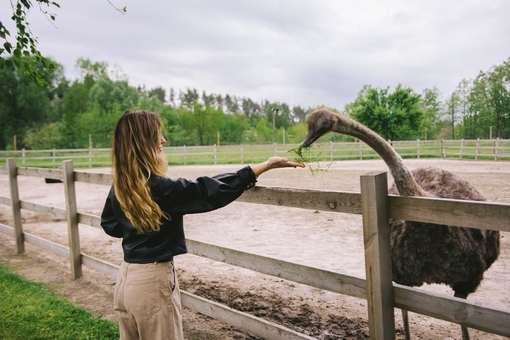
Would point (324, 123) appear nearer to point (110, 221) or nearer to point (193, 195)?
point (193, 195)

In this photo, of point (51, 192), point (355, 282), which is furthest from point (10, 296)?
point (51, 192)

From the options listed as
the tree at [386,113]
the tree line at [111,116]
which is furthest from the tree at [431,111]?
the tree at [386,113]

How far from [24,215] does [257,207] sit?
536 cm

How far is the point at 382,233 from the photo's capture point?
212cm

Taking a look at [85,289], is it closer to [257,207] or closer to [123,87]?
[257,207]

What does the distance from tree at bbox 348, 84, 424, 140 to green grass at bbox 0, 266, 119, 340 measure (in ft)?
17.4

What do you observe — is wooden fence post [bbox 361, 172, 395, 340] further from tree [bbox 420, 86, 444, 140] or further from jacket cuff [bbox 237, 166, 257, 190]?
tree [bbox 420, 86, 444, 140]

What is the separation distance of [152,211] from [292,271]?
1196mm

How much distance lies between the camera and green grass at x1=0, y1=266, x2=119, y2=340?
3637mm

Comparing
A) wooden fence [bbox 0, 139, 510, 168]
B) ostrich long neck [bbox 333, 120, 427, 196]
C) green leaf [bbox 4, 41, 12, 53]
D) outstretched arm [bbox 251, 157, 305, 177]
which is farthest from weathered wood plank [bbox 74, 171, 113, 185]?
wooden fence [bbox 0, 139, 510, 168]

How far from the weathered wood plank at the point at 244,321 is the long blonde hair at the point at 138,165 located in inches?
50.8

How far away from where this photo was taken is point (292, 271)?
2746 mm

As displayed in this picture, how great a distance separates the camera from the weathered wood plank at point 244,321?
9.04 feet

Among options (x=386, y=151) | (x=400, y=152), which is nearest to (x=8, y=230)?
(x=386, y=151)
